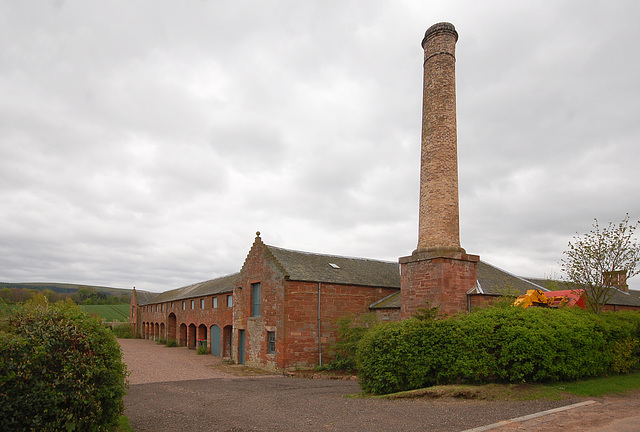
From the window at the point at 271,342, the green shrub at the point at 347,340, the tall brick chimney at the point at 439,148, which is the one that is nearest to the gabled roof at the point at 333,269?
the green shrub at the point at 347,340

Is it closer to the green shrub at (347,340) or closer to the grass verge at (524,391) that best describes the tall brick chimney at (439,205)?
the green shrub at (347,340)

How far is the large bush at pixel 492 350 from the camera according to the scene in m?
11.2

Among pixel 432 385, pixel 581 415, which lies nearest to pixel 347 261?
pixel 432 385

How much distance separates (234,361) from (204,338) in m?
9.46

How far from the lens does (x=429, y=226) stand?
18.4m

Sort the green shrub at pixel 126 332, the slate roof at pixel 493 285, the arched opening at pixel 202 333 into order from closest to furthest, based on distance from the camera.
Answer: the slate roof at pixel 493 285 < the arched opening at pixel 202 333 < the green shrub at pixel 126 332

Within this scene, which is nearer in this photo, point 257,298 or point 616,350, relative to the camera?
point 616,350

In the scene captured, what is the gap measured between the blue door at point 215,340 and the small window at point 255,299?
24.3 feet

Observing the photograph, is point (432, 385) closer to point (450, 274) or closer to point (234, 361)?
point (450, 274)

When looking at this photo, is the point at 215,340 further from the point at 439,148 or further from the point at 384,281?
the point at 439,148

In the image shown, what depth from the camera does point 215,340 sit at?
1217 inches

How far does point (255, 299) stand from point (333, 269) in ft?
15.1

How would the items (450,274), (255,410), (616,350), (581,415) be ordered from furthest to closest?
(450,274), (616,350), (255,410), (581,415)

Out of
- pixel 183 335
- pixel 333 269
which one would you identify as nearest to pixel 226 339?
pixel 333 269
